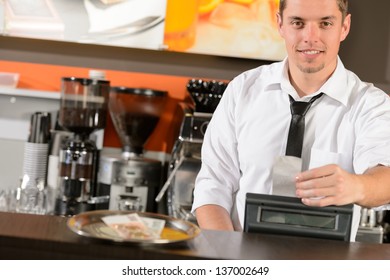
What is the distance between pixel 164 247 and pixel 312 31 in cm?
100

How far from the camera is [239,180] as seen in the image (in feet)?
8.20

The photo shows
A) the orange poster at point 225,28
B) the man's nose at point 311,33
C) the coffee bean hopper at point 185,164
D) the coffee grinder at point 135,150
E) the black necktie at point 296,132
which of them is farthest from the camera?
the orange poster at point 225,28

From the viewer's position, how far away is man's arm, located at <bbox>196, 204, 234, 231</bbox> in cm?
223

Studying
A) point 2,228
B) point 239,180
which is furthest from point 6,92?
point 2,228

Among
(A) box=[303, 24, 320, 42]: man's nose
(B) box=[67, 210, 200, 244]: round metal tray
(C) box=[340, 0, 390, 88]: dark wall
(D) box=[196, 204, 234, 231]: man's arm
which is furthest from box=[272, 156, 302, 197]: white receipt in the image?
(C) box=[340, 0, 390, 88]: dark wall

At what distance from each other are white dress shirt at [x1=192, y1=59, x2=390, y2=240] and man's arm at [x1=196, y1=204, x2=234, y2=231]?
31 mm

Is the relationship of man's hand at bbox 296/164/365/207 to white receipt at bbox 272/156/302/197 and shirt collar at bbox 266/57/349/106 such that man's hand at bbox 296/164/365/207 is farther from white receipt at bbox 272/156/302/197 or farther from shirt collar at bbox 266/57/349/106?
shirt collar at bbox 266/57/349/106

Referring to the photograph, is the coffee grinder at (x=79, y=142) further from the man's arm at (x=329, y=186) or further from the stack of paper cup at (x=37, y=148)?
the man's arm at (x=329, y=186)

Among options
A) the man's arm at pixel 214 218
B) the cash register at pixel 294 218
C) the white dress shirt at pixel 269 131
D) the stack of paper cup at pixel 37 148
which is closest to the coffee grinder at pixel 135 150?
the stack of paper cup at pixel 37 148

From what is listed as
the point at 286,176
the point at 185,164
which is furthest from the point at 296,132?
the point at 185,164

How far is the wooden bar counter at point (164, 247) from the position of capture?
1486 mm

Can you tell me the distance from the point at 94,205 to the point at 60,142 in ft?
1.36

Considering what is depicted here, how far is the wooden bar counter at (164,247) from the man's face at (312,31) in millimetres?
697
